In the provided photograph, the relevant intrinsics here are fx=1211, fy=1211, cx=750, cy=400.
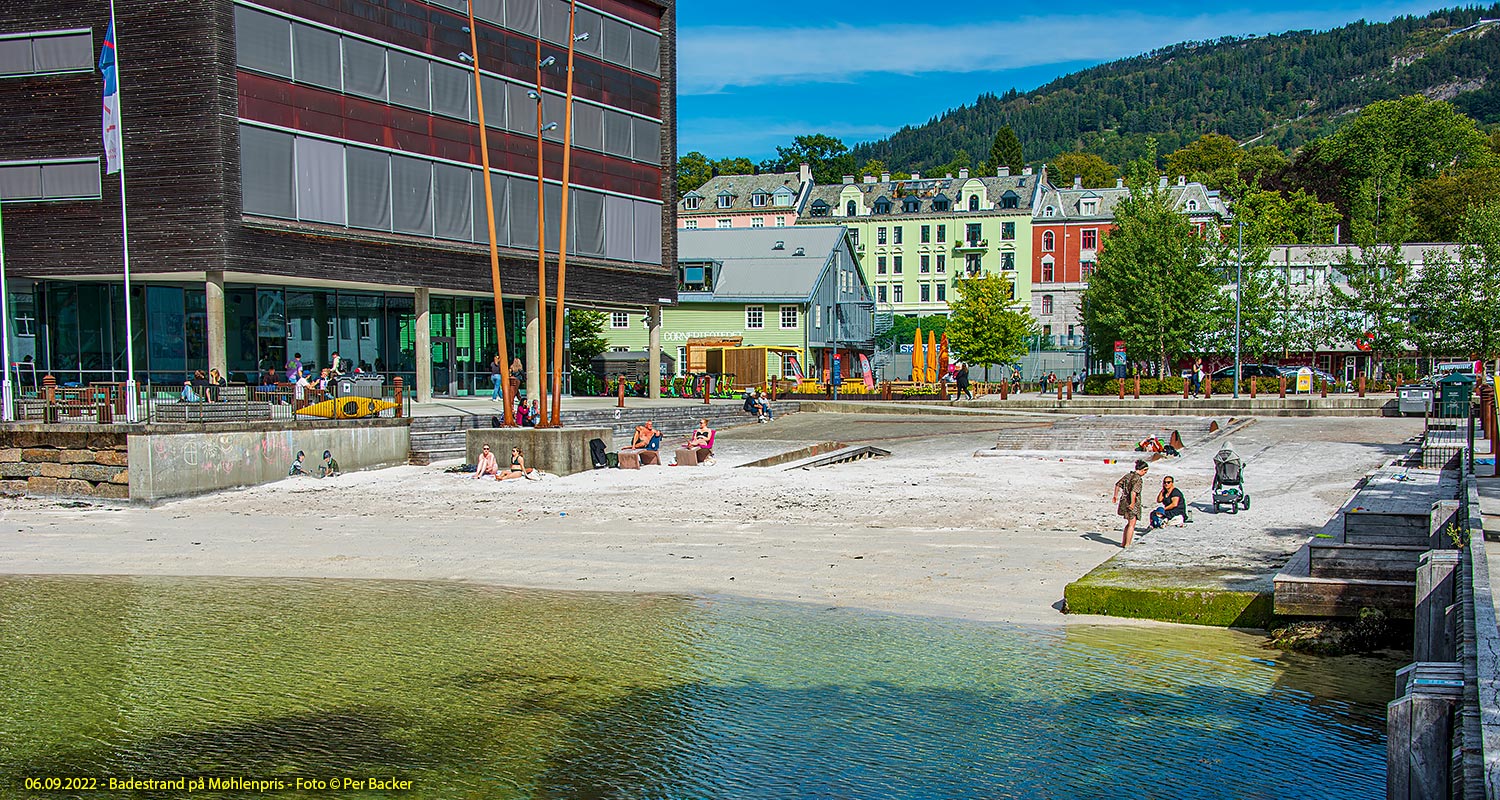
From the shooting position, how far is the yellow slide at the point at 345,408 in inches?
1097

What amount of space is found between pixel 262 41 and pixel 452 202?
7631 mm

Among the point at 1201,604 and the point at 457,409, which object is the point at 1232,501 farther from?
the point at 457,409

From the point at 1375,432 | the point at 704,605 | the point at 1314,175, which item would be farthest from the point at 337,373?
the point at 1314,175

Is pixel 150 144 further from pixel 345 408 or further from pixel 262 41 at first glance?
pixel 345 408

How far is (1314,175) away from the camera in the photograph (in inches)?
4168

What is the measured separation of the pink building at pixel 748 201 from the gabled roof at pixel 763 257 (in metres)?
38.0

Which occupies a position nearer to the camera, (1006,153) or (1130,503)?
(1130,503)

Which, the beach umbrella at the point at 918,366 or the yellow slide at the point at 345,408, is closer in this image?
the yellow slide at the point at 345,408

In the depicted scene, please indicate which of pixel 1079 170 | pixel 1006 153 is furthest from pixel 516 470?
pixel 1079 170

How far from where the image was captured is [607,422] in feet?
117

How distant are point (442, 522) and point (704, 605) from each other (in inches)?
316

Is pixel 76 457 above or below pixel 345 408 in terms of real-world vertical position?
below

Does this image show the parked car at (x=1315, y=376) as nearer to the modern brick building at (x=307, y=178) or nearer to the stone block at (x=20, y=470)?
the modern brick building at (x=307, y=178)

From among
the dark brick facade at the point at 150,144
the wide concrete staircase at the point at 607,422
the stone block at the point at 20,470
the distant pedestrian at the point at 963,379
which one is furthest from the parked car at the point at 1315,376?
the stone block at the point at 20,470
